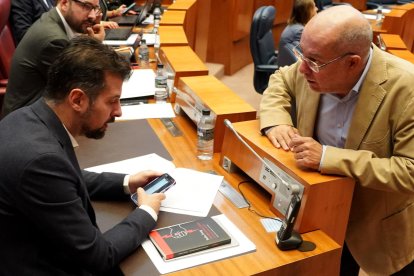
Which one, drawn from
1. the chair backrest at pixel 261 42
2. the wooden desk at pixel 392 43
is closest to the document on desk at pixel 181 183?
the chair backrest at pixel 261 42

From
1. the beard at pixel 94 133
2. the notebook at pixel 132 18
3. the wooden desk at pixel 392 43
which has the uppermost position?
the beard at pixel 94 133

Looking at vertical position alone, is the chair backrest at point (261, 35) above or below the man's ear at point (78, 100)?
below

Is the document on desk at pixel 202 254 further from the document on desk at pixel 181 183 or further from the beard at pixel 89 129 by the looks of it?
the beard at pixel 89 129

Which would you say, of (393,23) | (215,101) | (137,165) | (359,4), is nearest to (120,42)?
(215,101)

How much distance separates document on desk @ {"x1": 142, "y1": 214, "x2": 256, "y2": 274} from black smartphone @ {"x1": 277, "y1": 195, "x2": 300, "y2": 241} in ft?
0.30

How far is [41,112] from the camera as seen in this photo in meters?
1.14

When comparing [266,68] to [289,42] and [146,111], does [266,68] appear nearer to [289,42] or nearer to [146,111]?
[289,42]

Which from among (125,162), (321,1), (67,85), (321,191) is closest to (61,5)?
(125,162)

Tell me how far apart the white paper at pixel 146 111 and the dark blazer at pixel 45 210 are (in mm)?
910

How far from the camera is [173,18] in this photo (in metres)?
3.35

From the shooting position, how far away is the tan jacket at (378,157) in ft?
4.20

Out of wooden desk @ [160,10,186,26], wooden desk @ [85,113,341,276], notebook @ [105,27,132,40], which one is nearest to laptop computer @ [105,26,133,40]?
notebook @ [105,27,132,40]

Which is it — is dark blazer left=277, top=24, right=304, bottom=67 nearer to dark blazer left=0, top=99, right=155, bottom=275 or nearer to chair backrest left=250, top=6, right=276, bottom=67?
chair backrest left=250, top=6, right=276, bottom=67

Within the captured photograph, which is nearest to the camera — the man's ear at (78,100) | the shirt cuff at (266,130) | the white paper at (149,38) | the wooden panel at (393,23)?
the man's ear at (78,100)
